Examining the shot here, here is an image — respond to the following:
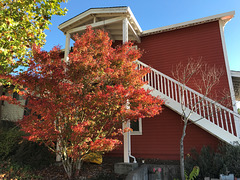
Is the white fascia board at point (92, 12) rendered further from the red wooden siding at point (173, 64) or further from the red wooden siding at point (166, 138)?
the red wooden siding at point (166, 138)

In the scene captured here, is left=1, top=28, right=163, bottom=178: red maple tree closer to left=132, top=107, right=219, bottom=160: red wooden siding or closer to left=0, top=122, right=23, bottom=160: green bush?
left=0, top=122, right=23, bottom=160: green bush

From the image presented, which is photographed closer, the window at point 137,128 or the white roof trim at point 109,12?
the white roof trim at point 109,12

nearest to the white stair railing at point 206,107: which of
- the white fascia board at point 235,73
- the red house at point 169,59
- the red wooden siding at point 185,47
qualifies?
the red house at point 169,59

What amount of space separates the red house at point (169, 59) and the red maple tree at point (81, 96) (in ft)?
6.59

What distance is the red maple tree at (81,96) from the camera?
4.23m

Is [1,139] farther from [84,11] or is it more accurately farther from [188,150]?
[188,150]

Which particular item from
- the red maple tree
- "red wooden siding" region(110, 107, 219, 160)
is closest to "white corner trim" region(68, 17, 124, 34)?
the red maple tree

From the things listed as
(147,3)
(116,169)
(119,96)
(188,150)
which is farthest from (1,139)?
(147,3)

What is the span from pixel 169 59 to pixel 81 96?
18.0 feet

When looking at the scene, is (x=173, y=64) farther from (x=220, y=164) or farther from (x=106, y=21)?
(x=220, y=164)

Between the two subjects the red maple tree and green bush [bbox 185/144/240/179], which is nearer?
the red maple tree

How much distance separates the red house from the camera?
6.61 meters

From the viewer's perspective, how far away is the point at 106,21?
23.5 ft

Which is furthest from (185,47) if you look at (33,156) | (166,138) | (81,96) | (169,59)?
(33,156)
